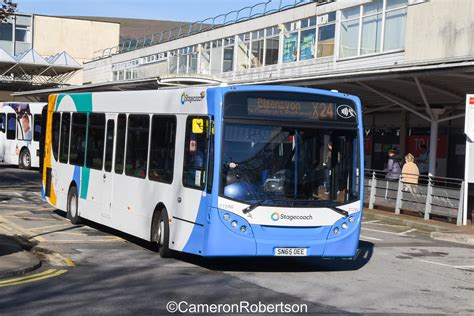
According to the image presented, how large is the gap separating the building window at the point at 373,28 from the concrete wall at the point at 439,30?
1.23m

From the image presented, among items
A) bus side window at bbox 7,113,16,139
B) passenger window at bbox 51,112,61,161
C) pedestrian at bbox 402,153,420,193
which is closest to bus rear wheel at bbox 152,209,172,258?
passenger window at bbox 51,112,61,161

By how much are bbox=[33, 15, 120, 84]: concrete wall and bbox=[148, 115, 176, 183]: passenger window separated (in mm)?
59110

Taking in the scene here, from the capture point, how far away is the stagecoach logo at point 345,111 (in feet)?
34.9

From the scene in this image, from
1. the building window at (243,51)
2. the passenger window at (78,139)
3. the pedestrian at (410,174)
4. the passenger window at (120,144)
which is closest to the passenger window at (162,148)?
the passenger window at (120,144)

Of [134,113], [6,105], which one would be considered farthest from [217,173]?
[6,105]

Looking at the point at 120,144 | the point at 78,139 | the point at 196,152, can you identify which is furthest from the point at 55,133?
the point at 196,152

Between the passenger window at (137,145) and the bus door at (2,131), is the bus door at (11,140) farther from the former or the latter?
the passenger window at (137,145)

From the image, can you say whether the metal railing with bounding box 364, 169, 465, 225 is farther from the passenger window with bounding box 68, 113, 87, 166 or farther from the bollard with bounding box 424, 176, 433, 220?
the passenger window with bounding box 68, 113, 87, 166

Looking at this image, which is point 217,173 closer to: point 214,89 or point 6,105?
point 214,89

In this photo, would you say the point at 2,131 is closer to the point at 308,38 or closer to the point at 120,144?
the point at 308,38

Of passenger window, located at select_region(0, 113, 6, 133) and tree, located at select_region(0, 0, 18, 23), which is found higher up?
tree, located at select_region(0, 0, 18, 23)

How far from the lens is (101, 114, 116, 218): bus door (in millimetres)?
13398

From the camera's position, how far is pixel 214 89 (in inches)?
396

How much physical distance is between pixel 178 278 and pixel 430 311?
3.31m
